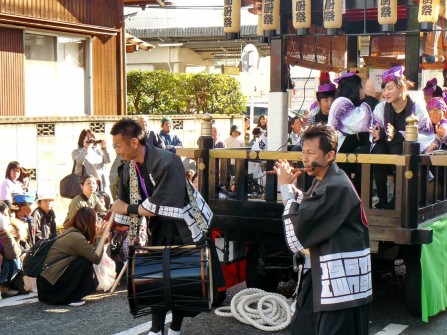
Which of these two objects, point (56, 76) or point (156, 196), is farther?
point (56, 76)

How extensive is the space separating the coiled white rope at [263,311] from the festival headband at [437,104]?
3334 mm

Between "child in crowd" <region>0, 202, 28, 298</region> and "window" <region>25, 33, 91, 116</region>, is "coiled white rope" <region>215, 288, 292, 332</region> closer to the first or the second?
"child in crowd" <region>0, 202, 28, 298</region>

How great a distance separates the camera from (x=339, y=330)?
4609 millimetres

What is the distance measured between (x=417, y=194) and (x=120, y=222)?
241cm

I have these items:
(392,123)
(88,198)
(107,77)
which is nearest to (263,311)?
(392,123)

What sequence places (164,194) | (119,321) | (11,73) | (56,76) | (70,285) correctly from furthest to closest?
(56,76) → (11,73) → (70,285) → (119,321) → (164,194)

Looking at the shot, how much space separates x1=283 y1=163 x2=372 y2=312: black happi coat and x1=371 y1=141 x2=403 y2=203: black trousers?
2.59 meters

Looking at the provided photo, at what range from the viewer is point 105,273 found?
329 inches

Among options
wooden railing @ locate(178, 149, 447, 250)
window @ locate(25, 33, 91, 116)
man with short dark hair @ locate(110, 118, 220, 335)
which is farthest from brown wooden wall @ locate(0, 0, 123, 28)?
man with short dark hair @ locate(110, 118, 220, 335)

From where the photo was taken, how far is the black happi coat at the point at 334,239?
4562 mm

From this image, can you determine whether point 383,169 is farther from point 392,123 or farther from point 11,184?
point 11,184

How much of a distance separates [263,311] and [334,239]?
98.0 inches

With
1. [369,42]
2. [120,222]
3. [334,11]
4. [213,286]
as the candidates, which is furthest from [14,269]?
[369,42]

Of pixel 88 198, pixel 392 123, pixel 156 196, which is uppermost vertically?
pixel 392 123
